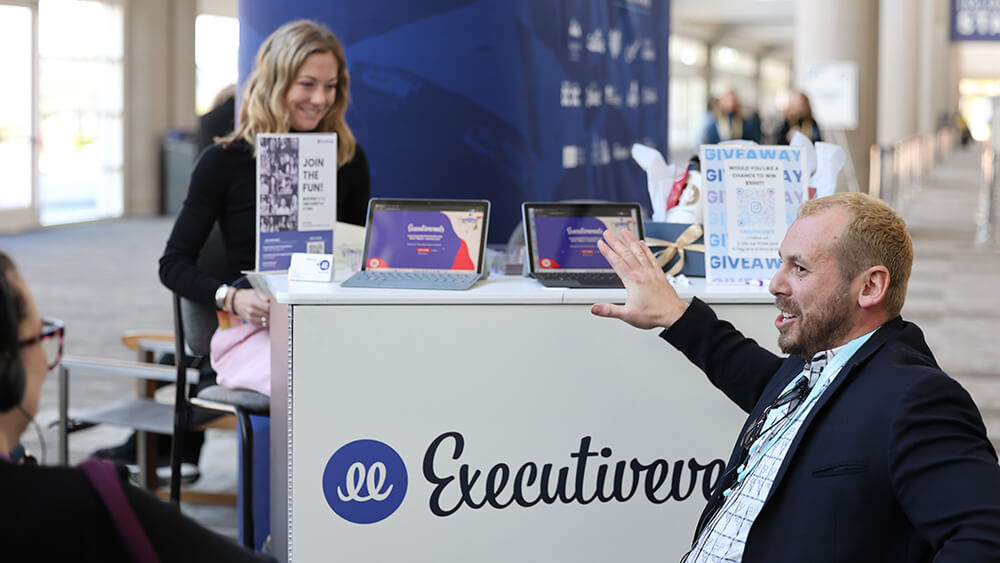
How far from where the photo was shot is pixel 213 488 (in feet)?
13.8

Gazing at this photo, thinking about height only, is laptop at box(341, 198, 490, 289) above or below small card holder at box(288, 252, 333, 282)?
above

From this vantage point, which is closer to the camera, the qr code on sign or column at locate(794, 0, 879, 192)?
the qr code on sign

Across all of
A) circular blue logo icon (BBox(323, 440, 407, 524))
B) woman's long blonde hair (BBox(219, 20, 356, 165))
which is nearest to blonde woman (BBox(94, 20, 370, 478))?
woman's long blonde hair (BBox(219, 20, 356, 165))

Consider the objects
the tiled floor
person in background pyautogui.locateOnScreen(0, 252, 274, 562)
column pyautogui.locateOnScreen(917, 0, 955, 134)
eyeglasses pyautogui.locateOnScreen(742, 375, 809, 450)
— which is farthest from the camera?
column pyautogui.locateOnScreen(917, 0, 955, 134)

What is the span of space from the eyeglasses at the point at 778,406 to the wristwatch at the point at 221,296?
1510mm

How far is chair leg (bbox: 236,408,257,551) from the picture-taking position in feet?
9.62

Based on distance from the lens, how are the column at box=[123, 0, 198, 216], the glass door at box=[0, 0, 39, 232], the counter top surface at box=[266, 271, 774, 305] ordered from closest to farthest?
the counter top surface at box=[266, 271, 774, 305], the glass door at box=[0, 0, 39, 232], the column at box=[123, 0, 198, 216]

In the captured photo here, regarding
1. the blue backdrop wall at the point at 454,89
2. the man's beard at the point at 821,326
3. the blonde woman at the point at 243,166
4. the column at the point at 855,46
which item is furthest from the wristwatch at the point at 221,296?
the column at the point at 855,46

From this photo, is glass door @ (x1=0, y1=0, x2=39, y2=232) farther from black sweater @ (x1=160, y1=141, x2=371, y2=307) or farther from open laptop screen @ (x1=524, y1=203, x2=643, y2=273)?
open laptop screen @ (x1=524, y1=203, x2=643, y2=273)

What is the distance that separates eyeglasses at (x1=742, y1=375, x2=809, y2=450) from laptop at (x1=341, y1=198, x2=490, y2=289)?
3.01ft

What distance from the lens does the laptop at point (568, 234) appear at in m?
2.71

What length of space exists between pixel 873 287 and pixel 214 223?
1905 mm

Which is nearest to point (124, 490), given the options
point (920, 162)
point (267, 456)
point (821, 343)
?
point (821, 343)

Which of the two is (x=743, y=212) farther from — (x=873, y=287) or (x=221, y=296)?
(x=221, y=296)
